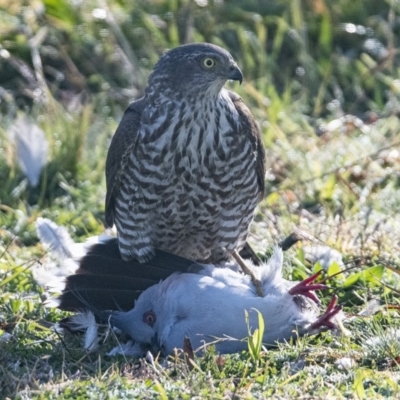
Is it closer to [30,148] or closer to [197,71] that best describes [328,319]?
[197,71]

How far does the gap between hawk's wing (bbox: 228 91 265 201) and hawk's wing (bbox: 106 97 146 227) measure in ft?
1.46

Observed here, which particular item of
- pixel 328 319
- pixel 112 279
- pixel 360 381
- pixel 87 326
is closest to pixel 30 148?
pixel 112 279

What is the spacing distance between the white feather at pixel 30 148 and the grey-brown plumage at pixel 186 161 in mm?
1611

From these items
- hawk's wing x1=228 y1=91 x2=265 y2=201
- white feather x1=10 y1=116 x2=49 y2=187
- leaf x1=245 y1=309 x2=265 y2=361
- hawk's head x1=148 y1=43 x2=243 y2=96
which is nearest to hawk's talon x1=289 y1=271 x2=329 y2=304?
leaf x1=245 y1=309 x2=265 y2=361

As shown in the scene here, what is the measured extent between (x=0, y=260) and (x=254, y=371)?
1.84 m

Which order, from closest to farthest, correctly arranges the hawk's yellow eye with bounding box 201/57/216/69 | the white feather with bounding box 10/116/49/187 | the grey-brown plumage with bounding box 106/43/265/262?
the grey-brown plumage with bounding box 106/43/265/262 → the hawk's yellow eye with bounding box 201/57/216/69 → the white feather with bounding box 10/116/49/187

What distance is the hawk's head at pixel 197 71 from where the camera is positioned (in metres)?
4.42

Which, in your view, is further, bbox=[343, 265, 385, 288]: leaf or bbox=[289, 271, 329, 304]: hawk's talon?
bbox=[343, 265, 385, 288]: leaf

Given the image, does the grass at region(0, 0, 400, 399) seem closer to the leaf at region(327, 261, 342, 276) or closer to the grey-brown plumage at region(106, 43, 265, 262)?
the leaf at region(327, 261, 342, 276)

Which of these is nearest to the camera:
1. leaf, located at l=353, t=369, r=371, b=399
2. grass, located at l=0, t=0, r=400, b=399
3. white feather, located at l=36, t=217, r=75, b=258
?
leaf, located at l=353, t=369, r=371, b=399

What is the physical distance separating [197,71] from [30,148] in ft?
6.88

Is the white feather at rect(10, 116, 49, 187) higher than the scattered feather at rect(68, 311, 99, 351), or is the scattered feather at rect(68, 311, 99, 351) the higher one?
the scattered feather at rect(68, 311, 99, 351)

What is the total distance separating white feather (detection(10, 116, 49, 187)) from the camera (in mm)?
6164

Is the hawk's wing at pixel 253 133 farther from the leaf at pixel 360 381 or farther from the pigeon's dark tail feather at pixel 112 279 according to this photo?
the leaf at pixel 360 381
